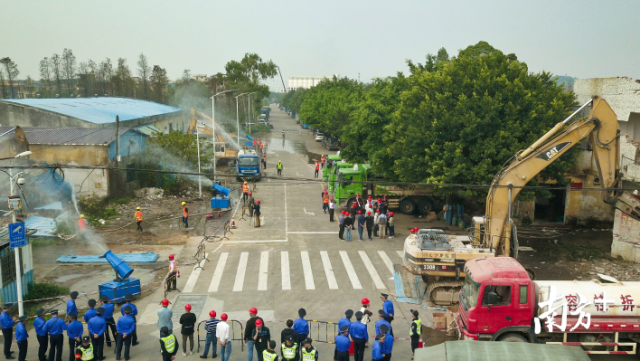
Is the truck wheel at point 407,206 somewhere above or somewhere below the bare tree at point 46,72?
below

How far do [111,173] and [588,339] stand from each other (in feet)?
92.8

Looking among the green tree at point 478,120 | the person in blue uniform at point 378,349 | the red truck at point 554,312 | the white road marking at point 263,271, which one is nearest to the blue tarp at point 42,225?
the white road marking at point 263,271

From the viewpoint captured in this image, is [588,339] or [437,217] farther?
[437,217]

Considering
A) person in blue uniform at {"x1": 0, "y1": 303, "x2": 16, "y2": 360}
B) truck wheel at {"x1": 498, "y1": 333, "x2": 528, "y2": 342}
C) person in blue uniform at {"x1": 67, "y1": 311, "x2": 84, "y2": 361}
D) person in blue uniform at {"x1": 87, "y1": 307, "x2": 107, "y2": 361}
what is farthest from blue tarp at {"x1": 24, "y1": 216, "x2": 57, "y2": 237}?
truck wheel at {"x1": 498, "y1": 333, "x2": 528, "y2": 342}

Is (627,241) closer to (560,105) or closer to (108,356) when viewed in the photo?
(560,105)

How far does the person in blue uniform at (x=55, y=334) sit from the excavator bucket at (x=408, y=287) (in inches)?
412

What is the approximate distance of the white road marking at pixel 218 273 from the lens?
19.0 meters

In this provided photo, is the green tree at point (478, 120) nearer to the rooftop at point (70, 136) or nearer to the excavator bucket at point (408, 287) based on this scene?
the excavator bucket at point (408, 287)

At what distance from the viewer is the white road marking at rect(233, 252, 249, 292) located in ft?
62.3

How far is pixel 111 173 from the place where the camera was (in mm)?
32344

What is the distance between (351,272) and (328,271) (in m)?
0.95

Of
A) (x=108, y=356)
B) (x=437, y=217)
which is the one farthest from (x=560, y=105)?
(x=108, y=356)

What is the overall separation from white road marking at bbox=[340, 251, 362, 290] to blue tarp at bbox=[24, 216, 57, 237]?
14.3 m

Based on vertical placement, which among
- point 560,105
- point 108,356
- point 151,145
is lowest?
point 108,356
